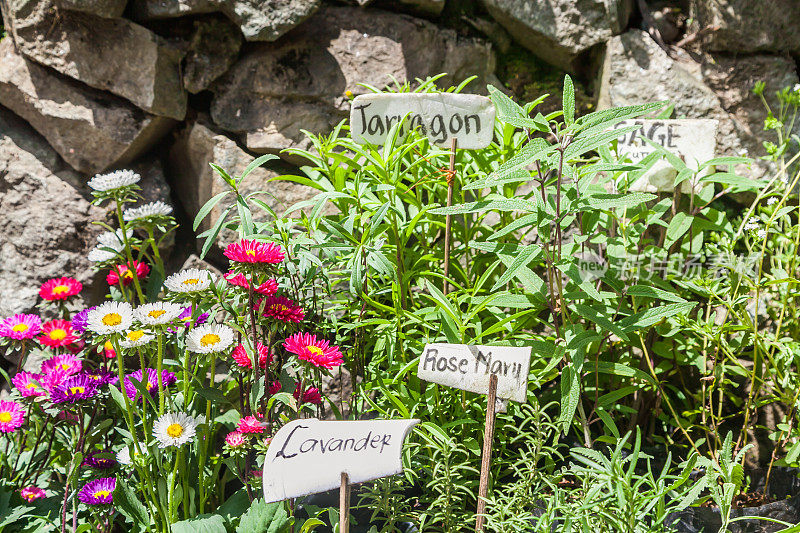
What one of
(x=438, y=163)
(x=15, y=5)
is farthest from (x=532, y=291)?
(x=15, y=5)

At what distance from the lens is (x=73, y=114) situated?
218 centimetres

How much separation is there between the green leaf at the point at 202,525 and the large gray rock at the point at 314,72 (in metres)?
1.27

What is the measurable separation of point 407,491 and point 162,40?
1.68 m

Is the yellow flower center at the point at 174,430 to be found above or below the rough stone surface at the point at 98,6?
below

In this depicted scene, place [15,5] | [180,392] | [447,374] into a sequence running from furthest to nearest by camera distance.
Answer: [15,5], [180,392], [447,374]

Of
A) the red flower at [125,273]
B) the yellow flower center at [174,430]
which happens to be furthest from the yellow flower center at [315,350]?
the red flower at [125,273]

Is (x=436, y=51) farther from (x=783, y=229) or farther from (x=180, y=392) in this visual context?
(x=180, y=392)

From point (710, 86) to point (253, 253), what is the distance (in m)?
1.78

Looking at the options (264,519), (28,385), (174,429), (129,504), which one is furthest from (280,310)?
(28,385)

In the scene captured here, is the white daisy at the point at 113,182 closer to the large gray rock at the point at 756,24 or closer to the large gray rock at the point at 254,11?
the large gray rock at the point at 254,11

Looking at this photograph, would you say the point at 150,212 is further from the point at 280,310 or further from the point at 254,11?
the point at 254,11

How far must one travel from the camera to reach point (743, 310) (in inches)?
65.4

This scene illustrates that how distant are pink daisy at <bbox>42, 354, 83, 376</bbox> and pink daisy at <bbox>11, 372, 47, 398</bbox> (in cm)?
3

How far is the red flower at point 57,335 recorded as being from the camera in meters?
1.68
